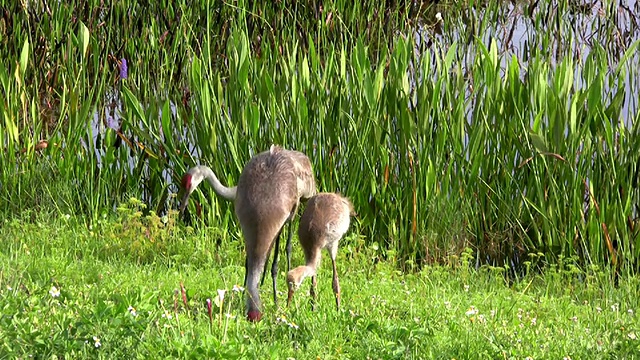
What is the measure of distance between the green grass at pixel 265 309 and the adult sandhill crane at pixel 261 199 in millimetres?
199

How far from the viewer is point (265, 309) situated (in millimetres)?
4594

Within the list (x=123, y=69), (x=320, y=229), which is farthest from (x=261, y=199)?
(x=123, y=69)

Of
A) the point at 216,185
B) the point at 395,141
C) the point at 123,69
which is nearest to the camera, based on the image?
the point at 216,185

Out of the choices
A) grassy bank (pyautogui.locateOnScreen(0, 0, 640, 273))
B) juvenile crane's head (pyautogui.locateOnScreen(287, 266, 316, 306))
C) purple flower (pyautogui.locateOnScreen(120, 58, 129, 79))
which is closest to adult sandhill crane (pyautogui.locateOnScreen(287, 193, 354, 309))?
juvenile crane's head (pyautogui.locateOnScreen(287, 266, 316, 306))

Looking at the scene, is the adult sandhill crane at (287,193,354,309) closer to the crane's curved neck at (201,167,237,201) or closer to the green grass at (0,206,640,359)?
the green grass at (0,206,640,359)

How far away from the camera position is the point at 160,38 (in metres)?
7.14

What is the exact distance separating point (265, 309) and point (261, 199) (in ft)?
1.65

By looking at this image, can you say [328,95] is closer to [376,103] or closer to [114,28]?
[376,103]

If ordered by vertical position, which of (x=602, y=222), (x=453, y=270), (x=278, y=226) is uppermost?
(x=278, y=226)

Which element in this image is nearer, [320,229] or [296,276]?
[296,276]

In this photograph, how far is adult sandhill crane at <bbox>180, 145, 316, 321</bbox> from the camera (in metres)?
4.48

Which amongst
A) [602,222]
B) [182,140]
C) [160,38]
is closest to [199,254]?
[182,140]

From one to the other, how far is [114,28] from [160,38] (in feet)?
3.11

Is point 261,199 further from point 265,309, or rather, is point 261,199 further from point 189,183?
point 265,309
